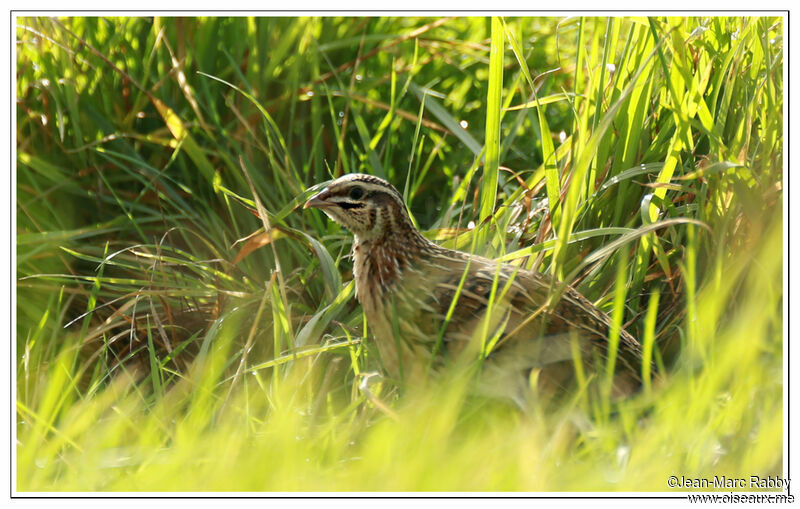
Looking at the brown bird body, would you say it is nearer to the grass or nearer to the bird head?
the bird head

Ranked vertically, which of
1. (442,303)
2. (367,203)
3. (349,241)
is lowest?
(349,241)

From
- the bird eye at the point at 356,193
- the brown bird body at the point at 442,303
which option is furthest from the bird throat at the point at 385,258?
the bird eye at the point at 356,193

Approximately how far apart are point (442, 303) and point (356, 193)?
1.72 ft

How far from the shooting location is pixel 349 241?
378 centimetres

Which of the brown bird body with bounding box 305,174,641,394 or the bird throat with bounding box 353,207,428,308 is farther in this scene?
the bird throat with bounding box 353,207,428,308

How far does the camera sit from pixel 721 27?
11.2 ft

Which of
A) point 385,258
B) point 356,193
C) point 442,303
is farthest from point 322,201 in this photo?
point 442,303

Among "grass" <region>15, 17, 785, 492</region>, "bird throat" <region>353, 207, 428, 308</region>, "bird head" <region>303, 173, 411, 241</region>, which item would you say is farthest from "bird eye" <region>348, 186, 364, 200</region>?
"grass" <region>15, 17, 785, 492</region>

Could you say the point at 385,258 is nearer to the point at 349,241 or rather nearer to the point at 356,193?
the point at 356,193

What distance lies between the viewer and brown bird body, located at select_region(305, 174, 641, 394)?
281 cm

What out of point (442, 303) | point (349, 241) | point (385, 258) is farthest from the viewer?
point (349, 241)

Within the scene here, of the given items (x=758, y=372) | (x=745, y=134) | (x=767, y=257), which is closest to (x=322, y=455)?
(x=758, y=372)

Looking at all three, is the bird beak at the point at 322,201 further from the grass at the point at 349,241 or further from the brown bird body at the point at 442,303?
the grass at the point at 349,241

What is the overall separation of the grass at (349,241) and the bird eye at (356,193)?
320 millimetres
